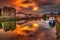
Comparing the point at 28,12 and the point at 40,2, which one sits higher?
the point at 40,2

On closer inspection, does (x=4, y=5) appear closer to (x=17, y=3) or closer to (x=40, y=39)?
(x=17, y=3)

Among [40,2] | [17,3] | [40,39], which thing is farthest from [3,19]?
Answer: [40,39]

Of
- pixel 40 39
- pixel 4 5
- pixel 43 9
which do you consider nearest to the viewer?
pixel 40 39

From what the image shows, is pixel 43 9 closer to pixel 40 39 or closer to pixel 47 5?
pixel 47 5

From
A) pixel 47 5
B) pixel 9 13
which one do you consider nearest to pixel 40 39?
pixel 9 13

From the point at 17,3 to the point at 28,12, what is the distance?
172 inches

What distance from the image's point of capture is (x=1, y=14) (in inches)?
1162

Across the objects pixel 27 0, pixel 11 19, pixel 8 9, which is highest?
pixel 27 0

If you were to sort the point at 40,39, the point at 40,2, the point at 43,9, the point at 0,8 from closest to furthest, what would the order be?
the point at 40,39
the point at 0,8
the point at 40,2
the point at 43,9

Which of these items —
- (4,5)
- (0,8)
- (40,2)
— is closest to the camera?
(0,8)

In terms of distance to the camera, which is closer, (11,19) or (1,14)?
(1,14)

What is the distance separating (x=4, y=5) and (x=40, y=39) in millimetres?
20971

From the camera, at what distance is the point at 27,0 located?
115 feet

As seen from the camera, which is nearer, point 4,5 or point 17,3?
point 4,5
